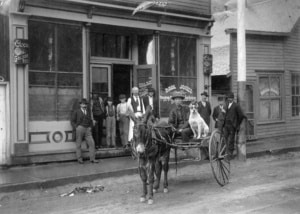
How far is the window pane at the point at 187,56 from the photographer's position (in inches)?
613

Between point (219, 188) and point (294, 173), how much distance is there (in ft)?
9.11

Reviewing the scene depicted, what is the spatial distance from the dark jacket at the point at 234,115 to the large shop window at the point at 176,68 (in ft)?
7.54

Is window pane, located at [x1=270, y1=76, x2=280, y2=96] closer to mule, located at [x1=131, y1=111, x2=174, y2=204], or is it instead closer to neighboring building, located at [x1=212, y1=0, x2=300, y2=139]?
neighboring building, located at [x1=212, y1=0, x2=300, y2=139]

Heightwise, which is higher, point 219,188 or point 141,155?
point 141,155

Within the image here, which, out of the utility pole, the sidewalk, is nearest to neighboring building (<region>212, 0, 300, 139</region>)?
the utility pole

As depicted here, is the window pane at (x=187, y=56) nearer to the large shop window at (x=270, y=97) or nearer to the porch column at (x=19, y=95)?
the large shop window at (x=270, y=97)

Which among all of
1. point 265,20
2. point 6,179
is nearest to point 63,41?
point 6,179

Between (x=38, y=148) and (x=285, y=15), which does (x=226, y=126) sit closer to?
(x=38, y=148)

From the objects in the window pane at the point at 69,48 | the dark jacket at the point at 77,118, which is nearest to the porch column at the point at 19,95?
the window pane at the point at 69,48

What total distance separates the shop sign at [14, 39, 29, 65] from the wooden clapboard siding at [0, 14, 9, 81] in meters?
0.26

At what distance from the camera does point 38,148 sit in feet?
39.2

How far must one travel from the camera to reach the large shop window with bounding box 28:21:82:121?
39.3 ft

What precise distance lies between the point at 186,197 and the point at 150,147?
1246 millimetres

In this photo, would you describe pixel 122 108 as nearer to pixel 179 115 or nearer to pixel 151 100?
pixel 151 100
